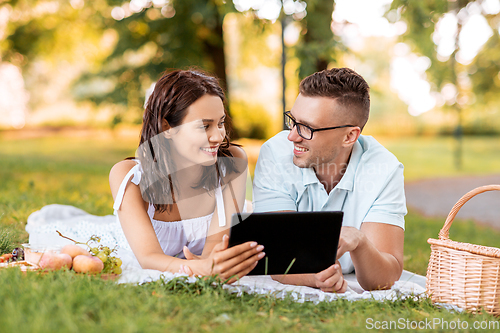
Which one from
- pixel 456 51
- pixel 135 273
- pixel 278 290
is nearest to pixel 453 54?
pixel 456 51

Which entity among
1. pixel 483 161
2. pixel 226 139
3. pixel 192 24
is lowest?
pixel 483 161

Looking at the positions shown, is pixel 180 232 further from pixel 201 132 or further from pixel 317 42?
pixel 317 42

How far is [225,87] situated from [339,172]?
5915 millimetres

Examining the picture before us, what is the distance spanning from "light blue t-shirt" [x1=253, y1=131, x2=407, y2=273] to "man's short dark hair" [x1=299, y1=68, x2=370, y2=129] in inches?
12.3

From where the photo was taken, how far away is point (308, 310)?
2.33m

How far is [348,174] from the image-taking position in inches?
125

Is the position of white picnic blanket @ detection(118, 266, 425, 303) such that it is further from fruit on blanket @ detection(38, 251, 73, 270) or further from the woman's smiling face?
the woman's smiling face

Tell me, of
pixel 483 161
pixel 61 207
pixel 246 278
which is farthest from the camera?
pixel 483 161

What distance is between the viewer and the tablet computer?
2.29 meters

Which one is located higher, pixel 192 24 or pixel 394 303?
pixel 192 24

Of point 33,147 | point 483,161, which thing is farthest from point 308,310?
point 483,161

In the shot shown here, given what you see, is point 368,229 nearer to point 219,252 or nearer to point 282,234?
point 282,234

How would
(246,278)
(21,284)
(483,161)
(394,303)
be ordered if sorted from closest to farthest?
1. (21,284)
2. (394,303)
3. (246,278)
4. (483,161)

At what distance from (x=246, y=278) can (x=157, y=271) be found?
0.60 metres
